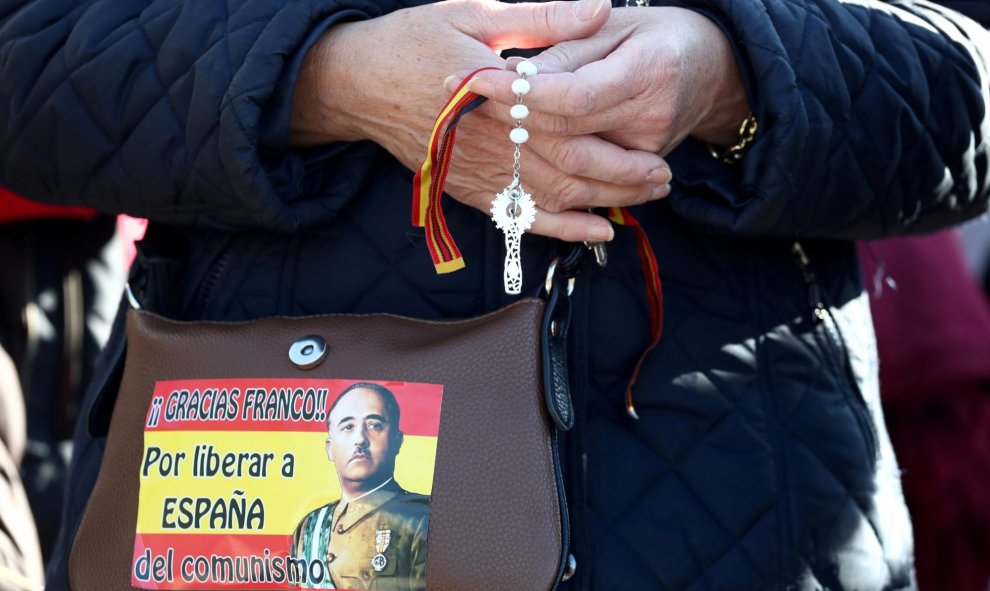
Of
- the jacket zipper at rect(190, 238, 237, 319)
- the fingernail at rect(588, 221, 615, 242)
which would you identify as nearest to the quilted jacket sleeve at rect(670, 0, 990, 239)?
the fingernail at rect(588, 221, 615, 242)

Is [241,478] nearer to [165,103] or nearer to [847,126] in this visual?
[165,103]

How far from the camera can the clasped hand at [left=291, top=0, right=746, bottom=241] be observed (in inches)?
38.5

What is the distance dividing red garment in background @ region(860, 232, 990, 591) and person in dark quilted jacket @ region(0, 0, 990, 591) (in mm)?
1097

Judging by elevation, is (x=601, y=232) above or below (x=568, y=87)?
below

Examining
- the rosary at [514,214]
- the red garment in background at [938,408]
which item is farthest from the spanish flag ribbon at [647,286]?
the red garment in background at [938,408]

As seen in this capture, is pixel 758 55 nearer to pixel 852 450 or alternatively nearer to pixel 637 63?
pixel 637 63

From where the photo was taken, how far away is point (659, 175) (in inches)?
39.8

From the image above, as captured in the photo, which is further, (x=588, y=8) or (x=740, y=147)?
(x=740, y=147)

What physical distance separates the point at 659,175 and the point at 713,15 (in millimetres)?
191

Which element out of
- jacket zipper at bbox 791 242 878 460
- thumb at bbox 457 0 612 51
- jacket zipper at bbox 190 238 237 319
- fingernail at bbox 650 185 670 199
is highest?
thumb at bbox 457 0 612 51

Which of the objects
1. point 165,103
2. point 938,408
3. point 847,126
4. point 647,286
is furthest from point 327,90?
Answer: point 938,408

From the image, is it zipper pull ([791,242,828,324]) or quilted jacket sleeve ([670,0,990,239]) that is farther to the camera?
zipper pull ([791,242,828,324])

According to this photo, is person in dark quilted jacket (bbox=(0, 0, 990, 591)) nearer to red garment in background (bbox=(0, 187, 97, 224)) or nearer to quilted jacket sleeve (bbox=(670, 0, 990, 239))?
quilted jacket sleeve (bbox=(670, 0, 990, 239))

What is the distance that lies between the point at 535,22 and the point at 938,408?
1620 mm
